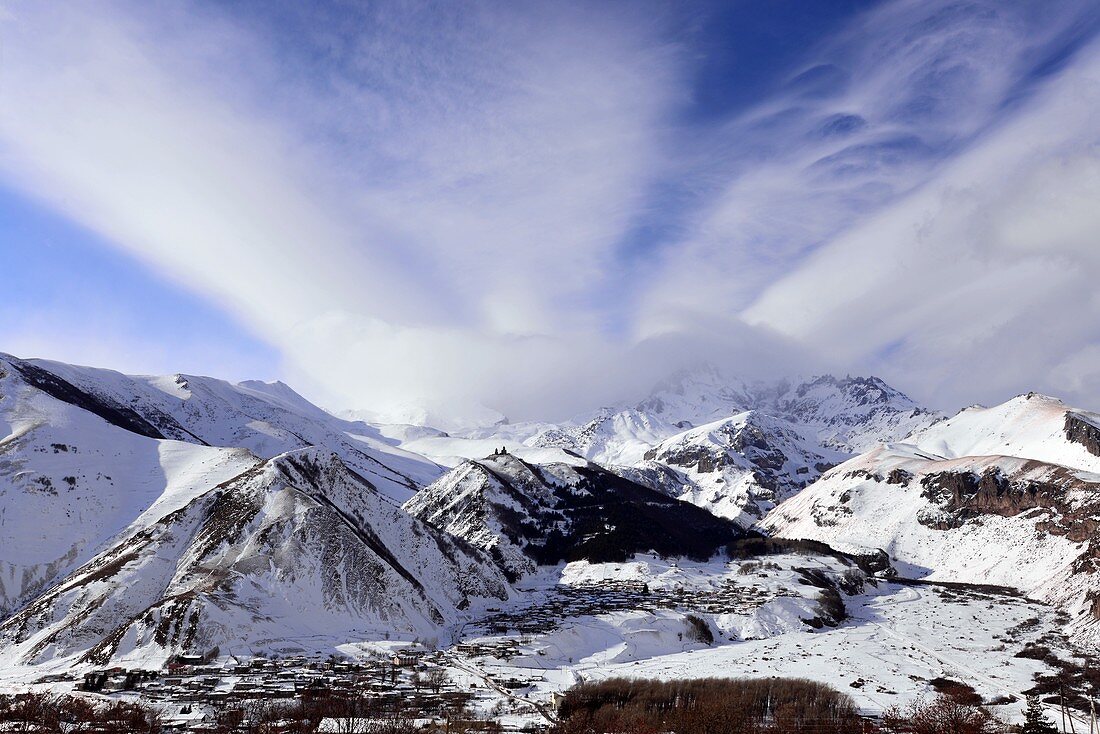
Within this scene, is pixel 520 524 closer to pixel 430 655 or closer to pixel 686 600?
pixel 686 600

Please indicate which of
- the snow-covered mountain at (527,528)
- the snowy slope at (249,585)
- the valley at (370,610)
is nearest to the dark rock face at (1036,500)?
the valley at (370,610)

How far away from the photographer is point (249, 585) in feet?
269

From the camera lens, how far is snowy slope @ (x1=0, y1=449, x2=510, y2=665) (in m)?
72.9

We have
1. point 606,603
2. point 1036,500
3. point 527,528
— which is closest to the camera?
point 606,603

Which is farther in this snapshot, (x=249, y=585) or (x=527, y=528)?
(x=527, y=528)

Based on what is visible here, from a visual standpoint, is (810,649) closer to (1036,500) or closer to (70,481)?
(70,481)

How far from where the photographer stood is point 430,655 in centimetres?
8238

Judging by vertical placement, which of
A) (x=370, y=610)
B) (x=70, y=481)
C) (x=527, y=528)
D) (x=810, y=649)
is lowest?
(x=370, y=610)

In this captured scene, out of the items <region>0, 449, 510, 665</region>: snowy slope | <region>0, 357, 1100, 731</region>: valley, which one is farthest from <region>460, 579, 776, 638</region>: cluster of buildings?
<region>0, 449, 510, 665</region>: snowy slope

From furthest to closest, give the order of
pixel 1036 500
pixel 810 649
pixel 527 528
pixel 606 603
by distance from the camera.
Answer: pixel 527 528 → pixel 1036 500 → pixel 606 603 → pixel 810 649

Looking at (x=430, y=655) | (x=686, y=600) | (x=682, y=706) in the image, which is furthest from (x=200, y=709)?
(x=686, y=600)

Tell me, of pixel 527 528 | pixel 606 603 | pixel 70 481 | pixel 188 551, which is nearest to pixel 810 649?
pixel 606 603

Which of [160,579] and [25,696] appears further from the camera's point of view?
[160,579]

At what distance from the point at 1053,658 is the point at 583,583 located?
82.6 metres
